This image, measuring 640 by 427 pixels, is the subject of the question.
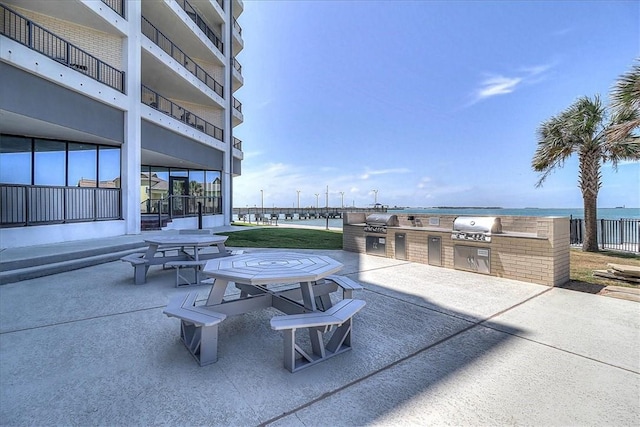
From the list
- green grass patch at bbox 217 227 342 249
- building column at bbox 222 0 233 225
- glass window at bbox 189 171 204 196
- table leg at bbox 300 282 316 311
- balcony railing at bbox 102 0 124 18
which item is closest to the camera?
table leg at bbox 300 282 316 311

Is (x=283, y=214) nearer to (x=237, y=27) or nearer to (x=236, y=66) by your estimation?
(x=236, y=66)

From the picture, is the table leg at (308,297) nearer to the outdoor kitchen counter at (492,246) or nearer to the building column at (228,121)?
the outdoor kitchen counter at (492,246)

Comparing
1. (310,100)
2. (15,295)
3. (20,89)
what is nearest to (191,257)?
(15,295)

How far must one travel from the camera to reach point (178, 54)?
1581 centimetres

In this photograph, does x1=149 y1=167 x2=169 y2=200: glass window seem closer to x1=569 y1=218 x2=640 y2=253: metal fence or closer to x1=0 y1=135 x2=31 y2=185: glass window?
x1=0 y1=135 x2=31 y2=185: glass window

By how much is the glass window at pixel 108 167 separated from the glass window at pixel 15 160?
6.41 ft

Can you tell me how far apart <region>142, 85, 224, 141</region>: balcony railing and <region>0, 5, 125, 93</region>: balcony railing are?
2091 millimetres

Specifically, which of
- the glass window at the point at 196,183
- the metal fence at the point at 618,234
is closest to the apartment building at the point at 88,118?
the glass window at the point at 196,183

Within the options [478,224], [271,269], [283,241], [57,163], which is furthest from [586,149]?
[57,163]

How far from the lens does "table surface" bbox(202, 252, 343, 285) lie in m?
2.60

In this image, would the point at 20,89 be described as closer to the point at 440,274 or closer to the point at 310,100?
the point at 440,274

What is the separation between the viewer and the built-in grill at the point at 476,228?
19.5 ft

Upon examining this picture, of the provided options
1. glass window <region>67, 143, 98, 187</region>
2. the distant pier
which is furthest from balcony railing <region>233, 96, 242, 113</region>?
glass window <region>67, 143, 98, 187</region>

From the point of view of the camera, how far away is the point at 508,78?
61.5 ft
